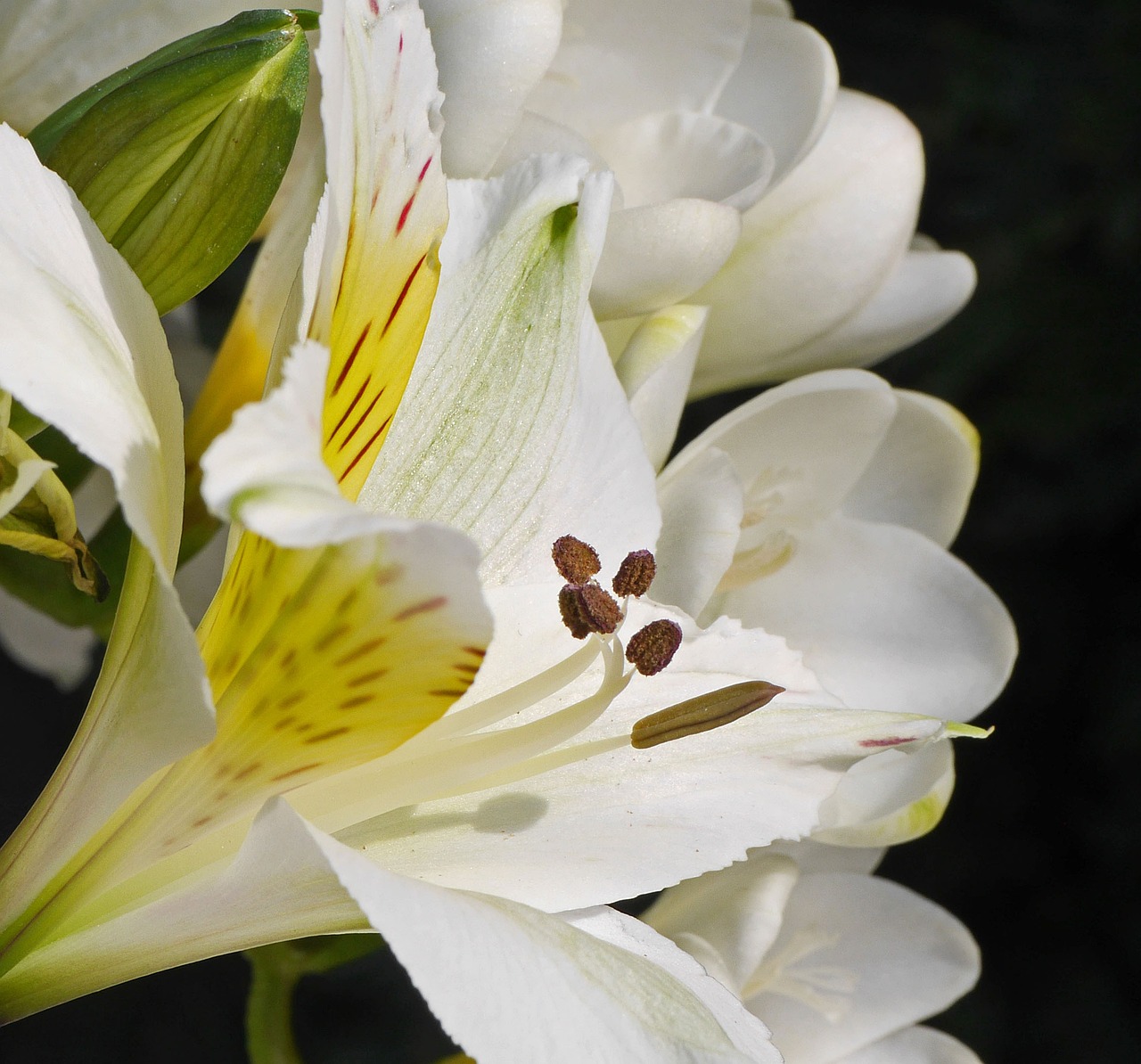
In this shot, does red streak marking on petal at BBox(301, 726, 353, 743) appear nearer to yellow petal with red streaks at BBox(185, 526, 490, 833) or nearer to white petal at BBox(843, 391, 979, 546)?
yellow petal with red streaks at BBox(185, 526, 490, 833)

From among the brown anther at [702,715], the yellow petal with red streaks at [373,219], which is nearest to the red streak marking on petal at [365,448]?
the yellow petal with red streaks at [373,219]

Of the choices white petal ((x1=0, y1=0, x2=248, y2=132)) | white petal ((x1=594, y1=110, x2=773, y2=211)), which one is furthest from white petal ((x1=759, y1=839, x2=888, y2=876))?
white petal ((x1=0, y1=0, x2=248, y2=132))

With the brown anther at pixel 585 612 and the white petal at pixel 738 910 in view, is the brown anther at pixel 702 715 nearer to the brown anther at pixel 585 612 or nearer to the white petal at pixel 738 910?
the brown anther at pixel 585 612

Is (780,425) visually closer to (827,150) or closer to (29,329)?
(827,150)

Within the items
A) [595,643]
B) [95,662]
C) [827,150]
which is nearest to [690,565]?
[595,643]

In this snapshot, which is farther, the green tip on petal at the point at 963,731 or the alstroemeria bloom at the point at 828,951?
the alstroemeria bloom at the point at 828,951

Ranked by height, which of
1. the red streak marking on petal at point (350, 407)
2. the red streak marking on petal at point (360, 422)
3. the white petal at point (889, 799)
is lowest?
the white petal at point (889, 799)

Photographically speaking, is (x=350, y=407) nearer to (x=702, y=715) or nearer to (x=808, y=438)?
(x=702, y=715)
